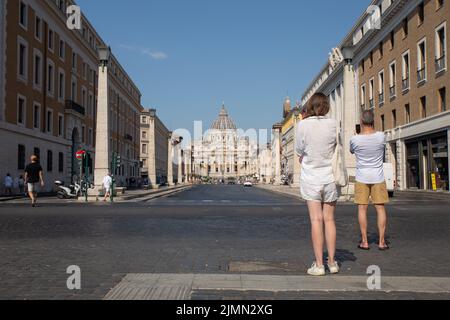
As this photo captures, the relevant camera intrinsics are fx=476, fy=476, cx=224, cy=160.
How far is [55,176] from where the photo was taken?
38.7m

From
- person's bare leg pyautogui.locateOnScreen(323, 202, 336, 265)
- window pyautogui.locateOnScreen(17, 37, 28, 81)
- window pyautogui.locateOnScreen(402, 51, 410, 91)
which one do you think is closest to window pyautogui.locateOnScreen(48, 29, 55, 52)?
window pyautogui.locateOnScreen(17, 37, 28, 81)

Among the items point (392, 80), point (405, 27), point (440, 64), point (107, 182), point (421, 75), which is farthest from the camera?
point (392, 80)

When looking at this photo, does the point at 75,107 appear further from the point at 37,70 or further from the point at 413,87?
the point at 413,87

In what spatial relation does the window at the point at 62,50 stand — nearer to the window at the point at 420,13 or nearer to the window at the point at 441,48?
the window at the point at 420,13

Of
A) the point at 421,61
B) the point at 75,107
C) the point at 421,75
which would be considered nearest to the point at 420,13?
the point at 421,61

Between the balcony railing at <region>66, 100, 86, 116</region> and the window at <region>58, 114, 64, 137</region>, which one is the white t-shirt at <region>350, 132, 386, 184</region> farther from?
the balcony railing at <region>66, 100, 86, 116</region>

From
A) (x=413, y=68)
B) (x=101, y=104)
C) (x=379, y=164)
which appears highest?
(x=413, y=68)

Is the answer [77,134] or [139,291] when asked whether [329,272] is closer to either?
[139,291]

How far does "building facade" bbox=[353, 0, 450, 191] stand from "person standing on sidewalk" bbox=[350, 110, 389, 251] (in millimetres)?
25833

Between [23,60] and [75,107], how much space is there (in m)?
10.6

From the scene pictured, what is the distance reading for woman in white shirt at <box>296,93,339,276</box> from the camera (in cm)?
498

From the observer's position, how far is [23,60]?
32.3 m
